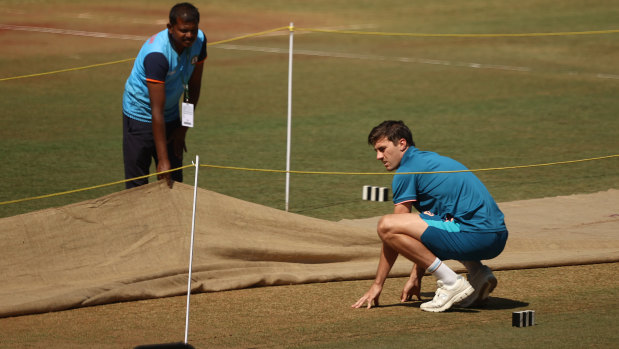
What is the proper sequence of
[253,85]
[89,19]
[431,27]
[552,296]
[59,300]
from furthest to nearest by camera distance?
[89,19] → [431,27] → [253,85] → [552,296] → [59,300]

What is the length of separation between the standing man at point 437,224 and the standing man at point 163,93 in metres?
1.46

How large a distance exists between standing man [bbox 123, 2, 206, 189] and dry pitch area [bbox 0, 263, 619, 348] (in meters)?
1.13

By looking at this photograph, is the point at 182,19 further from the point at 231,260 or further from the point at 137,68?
the point at 231,260

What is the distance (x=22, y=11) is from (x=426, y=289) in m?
23.1

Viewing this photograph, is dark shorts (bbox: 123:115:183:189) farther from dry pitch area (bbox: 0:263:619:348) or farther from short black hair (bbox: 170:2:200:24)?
dry pitch area (bbox: 0:263:619:348)

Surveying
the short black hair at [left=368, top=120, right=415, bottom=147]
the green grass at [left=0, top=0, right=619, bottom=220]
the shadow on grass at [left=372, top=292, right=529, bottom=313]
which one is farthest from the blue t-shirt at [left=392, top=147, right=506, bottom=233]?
the green grass at [left=0, top=0, right=619, bottom=220]

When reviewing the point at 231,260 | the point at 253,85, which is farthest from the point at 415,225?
the point at 253,85

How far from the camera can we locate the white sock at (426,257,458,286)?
6043 millimetres

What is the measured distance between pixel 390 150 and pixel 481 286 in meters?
0.99

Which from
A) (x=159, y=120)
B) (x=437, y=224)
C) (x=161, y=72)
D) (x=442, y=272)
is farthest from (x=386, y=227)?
(x=161, y=72)

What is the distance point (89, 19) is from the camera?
26.3 meters

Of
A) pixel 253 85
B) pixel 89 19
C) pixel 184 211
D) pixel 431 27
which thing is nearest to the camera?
pixel 184 211

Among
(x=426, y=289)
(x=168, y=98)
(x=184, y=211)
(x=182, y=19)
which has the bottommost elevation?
(x=426, y=289)

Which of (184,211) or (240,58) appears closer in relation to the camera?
(184,211)
